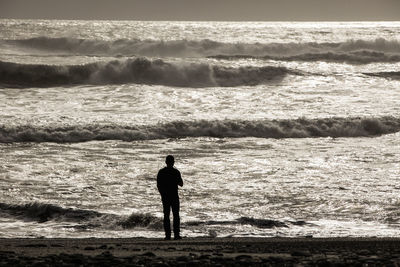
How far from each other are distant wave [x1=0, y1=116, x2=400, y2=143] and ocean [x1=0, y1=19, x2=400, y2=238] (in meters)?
0.05

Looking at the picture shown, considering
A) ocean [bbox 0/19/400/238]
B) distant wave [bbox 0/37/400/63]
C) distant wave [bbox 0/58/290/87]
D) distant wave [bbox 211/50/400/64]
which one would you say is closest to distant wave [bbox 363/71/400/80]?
ocean [bbox 0/19/400/238]

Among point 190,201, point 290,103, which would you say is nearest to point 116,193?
point 190,201

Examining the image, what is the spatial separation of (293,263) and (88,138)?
14.2 m

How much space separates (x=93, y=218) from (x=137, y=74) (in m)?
25.3

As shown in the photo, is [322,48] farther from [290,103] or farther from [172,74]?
[290,103]

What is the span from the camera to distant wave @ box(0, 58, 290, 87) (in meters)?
35.6

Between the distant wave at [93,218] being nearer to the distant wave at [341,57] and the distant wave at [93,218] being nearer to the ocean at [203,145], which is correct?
the ocean at [203,145]

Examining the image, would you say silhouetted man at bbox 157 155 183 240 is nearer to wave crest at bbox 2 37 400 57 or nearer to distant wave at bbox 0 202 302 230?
distant wave at bbox 0 202 302 230

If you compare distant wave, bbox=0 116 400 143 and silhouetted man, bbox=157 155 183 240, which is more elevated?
distant wave, bbox=0 116 400 143

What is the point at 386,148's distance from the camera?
1975cm

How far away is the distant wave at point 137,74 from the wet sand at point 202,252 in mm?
25795

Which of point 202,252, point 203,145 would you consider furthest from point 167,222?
point 203,145

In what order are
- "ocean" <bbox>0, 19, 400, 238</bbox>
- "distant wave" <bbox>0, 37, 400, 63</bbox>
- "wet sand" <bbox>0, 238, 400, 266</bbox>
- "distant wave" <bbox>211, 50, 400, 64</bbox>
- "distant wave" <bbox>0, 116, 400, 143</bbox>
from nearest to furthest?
"wet sand" <bbox>0, 238, 400, 266</bbox> → "ocean" <bbox>0, 19, 400, 238</bbox> → "distant wave" <bbox>0, 116, 400, 143</bbox> → "distant wave" <bbox>211, 50, 400, 64</bbox> → "distant wave" <bbox>0, 37, 400, 63</bbox>

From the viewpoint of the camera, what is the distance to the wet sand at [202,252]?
293 inches
